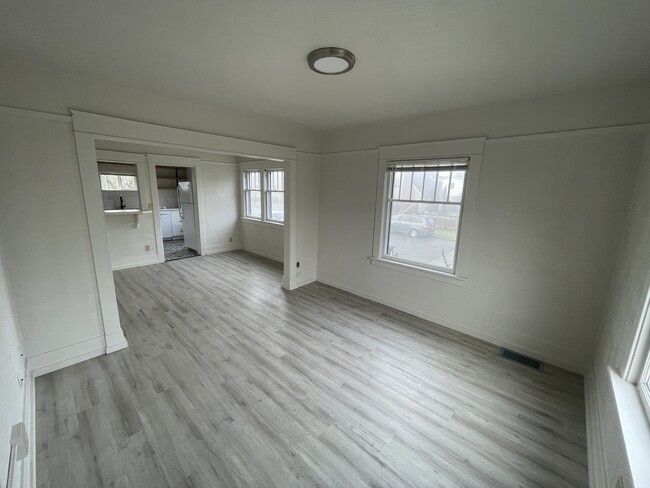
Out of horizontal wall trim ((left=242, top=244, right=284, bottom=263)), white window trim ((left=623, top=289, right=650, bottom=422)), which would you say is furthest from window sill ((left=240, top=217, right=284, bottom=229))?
white window trim ((left=623, top=289, right=650, bottom=422))

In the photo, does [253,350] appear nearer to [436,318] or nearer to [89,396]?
[89,396]

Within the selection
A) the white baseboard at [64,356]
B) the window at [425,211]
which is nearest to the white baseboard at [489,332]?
the window at [425,211]

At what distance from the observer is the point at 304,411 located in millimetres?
1966

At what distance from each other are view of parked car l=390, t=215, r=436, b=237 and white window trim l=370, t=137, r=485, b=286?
0.15 meters

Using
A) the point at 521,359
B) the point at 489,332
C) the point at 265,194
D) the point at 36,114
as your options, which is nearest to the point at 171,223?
the point at 265,194

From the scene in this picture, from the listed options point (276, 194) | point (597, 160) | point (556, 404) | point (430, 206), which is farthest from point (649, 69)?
point (276, 194)

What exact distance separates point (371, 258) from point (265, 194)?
3.20m

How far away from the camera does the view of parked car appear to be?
324 cm

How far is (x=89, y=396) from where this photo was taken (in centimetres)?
206

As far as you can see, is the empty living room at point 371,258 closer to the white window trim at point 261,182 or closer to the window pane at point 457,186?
the window pane at point 457,186

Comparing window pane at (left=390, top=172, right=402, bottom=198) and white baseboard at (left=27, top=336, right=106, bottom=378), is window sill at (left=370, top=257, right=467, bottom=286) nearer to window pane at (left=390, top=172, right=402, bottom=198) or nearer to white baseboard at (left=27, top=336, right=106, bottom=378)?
window pane at (left=390, top=172, right=402, bottom=198)

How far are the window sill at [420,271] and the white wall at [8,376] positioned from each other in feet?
11.3

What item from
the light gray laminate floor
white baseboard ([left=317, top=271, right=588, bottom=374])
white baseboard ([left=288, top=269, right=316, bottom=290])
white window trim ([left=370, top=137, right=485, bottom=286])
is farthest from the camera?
white baseboard ([left=288, top=269, right=316, bottom=290])

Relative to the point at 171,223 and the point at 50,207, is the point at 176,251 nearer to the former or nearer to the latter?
the point at 171,223
